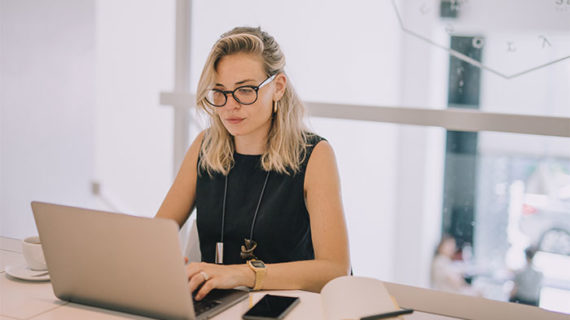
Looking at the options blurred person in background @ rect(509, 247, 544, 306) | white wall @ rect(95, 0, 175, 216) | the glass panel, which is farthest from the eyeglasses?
white wall @ rect(95, 0, 175, 216)

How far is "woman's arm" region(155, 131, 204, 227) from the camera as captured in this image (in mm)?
1841

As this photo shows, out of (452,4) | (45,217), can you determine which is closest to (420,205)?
(452,4)

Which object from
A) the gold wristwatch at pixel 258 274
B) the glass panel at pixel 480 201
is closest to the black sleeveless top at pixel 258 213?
the gold wristwatch at pixel 258 274

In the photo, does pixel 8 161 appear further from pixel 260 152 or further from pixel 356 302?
pixel 356 302

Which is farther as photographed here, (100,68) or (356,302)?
(100,68)

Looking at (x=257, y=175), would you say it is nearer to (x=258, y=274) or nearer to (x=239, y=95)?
(x=239, y=95)

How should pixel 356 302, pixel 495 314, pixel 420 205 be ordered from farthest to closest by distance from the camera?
pixel 420 205 → pixel 495 314 → pixel 356 302

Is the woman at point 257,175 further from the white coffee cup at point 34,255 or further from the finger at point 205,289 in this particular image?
the white coffee cup at point 34,255

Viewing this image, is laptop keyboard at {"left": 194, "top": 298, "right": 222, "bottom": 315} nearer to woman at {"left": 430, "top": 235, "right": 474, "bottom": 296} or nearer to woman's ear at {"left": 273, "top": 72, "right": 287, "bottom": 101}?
woman's ear at {"left": 273, "top": 72, "right": 287, "bottom": 101}

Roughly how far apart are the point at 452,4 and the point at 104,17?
10.3ft

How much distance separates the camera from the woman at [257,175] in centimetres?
165

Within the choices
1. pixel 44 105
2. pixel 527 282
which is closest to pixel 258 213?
pixel 527 282

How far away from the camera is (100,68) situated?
480 centimetres

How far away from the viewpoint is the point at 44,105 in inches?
154
